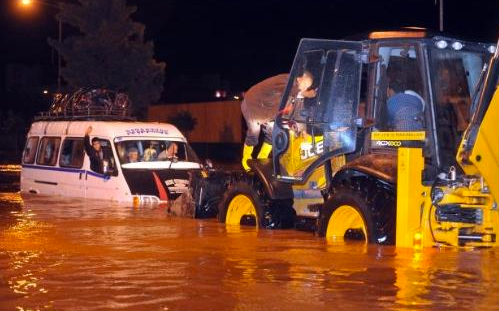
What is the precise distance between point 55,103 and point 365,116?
13131 millimetres

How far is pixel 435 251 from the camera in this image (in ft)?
37.3

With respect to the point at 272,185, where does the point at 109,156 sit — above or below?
above

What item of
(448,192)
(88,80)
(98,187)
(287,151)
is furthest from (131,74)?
(448,192)

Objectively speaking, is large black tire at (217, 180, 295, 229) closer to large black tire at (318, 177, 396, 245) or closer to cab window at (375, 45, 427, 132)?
large black tire at (318, 177, 396, 245)

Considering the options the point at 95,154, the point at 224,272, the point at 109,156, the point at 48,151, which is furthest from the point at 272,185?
the point at 48,151

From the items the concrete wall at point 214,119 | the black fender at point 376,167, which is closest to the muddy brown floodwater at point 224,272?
the black fender at point 376,167

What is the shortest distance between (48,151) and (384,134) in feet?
39.7

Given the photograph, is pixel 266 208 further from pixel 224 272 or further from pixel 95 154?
pixel 95 154

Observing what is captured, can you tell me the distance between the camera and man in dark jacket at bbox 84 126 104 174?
66.2 ft

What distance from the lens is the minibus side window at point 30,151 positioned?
77.0ft

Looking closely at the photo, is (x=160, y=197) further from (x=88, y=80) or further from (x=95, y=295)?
(x=88, y=80)

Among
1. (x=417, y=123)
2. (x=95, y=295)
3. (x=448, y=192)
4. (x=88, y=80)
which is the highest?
(x=88, y=80)

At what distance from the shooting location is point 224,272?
10297 mm

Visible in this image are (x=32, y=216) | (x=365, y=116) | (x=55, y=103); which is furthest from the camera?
(x=55, y=103)
